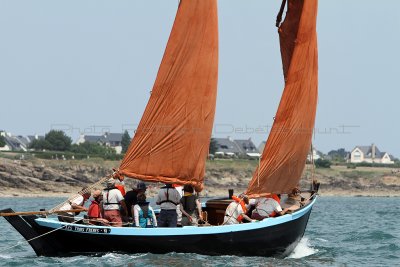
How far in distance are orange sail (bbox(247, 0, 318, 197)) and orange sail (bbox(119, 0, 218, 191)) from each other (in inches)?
80.2

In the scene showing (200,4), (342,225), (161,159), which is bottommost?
(342,225)

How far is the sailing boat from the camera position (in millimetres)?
29562

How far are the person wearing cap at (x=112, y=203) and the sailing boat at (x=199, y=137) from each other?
1.10 metres

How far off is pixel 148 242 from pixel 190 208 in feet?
9.03

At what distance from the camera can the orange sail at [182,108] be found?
3116 centimetres

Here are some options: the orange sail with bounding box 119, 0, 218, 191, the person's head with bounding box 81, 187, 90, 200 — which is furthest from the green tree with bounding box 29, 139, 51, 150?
the orange sail with bounding box 119, 0, 218, 191

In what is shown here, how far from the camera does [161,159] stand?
31172mm

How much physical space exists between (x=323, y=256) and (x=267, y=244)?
13.7ft

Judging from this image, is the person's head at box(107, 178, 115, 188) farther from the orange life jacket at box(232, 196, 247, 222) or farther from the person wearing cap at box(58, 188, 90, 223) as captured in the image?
the orange life jacket at box(232, 196, 247, 222)

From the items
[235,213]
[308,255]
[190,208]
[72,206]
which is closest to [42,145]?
[308,255]

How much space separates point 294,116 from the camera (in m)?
32.5

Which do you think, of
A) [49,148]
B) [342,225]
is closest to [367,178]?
[49,148]

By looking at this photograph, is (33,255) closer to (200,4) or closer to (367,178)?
(200,4)

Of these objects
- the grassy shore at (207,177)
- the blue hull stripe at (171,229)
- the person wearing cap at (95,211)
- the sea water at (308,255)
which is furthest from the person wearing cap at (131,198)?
the grassy shore at (207,177)
